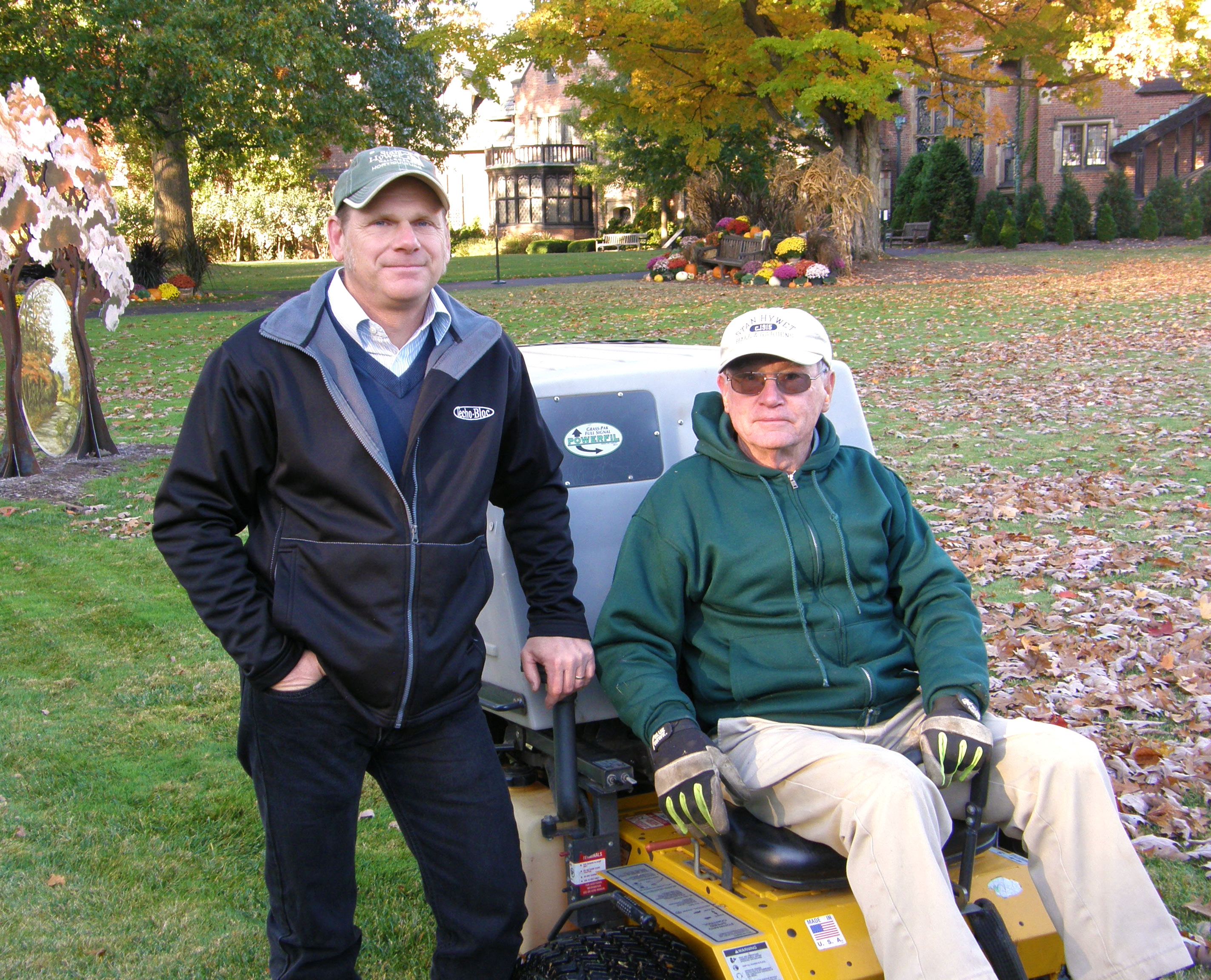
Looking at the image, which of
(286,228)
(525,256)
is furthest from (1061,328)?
(286,228)

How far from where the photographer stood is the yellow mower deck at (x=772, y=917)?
2.48m

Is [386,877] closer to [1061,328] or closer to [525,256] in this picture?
[1061,328]

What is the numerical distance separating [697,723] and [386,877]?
158 centimetres

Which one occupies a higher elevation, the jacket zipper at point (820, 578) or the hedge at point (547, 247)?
the hedge at point (547, 247)

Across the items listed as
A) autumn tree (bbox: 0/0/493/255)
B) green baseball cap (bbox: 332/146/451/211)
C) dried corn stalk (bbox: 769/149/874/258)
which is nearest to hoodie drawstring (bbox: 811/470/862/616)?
green baseball cap (bbox: 332/146/451/211)

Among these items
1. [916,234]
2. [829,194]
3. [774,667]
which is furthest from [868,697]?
[916,234]

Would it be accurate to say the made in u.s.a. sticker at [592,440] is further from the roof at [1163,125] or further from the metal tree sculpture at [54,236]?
the roof at [1163,125]

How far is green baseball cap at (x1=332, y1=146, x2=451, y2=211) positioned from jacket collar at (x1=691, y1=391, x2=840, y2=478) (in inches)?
33.9

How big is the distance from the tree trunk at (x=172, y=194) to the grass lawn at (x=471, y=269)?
1.57 metres

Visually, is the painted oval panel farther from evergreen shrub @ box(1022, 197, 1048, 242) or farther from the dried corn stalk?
evergreen shrub @ box(1022, 197, 1048, 242)

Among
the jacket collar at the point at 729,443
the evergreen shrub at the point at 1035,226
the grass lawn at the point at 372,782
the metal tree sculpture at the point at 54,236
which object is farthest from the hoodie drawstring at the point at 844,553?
the evergreen shrub at the point at 1035,226

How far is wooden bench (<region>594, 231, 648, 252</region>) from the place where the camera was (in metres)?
51.5

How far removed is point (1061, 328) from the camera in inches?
693

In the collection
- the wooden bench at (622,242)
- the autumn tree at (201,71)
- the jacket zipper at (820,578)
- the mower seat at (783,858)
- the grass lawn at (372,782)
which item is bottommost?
the grass lawn at (372,782)
